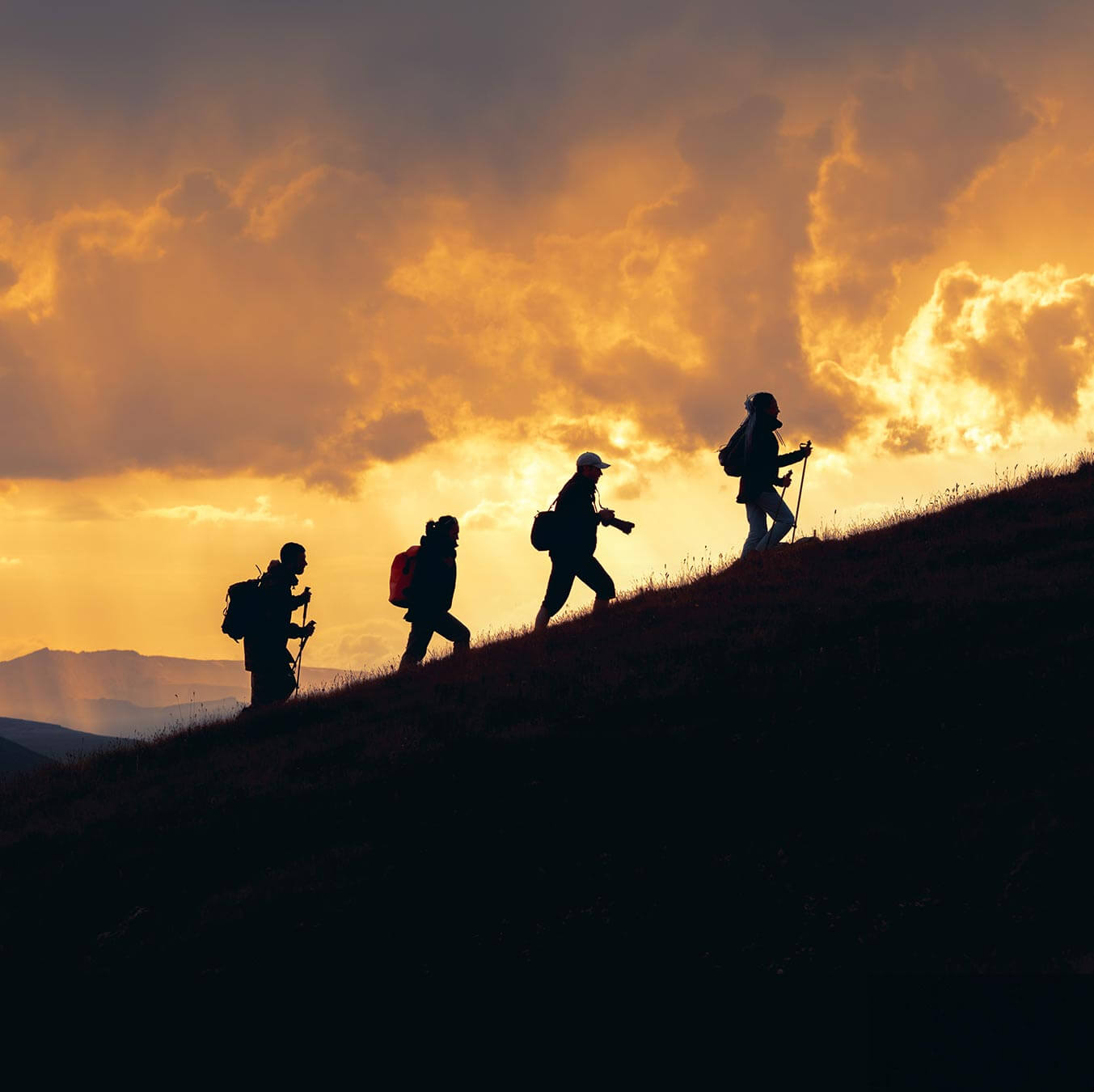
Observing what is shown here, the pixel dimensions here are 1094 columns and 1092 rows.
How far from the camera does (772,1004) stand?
7.22m

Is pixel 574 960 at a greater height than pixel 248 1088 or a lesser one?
greater

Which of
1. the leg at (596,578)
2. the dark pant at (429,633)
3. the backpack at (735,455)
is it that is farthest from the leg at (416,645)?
the backpack at (735,455)

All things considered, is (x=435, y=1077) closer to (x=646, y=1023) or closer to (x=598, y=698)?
(x=646, y=1023)

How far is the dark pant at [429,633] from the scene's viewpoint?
18250mm

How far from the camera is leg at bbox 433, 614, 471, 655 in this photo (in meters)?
18.3

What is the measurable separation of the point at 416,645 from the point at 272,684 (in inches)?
89.5

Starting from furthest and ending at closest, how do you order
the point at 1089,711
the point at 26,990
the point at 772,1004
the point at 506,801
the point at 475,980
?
the point at 506,801 → the point at 1089,711 → the point at 26,990 → the point at 475,980 → the point at 772,1004

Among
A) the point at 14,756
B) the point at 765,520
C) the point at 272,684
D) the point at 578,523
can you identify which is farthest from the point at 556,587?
the point at 14,756

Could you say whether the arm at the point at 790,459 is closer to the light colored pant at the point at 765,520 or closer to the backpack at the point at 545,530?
the light colored pant at the point at 765,520

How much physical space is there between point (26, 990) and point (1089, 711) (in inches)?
359

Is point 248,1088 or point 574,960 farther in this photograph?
point 574,960

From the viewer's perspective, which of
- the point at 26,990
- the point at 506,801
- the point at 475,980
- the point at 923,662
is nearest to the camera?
the point at 475,980

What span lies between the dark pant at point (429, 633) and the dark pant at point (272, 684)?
1818 mm

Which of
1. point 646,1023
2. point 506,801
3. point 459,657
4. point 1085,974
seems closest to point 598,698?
point 506,801
